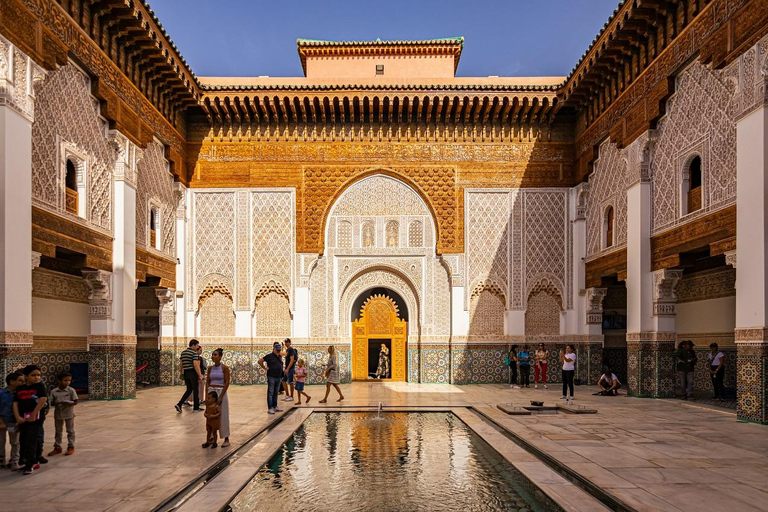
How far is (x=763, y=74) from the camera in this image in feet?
19.5

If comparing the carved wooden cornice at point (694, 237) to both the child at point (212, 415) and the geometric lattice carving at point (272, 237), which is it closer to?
the child at point (212, 415)

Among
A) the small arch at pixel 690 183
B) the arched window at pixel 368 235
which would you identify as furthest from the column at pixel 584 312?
the arched window at pixel 368 235

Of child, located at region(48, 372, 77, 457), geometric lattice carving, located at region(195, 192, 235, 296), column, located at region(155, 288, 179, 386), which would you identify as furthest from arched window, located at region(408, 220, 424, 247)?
child, located at region(48, 372, 77, 457)

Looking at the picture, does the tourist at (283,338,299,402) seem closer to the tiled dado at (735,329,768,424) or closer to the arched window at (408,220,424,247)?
the arched window at (408,220,424,247)

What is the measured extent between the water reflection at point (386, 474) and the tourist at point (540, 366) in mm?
4329

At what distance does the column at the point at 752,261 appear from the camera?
233 inches

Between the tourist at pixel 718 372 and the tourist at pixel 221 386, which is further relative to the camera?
the tourist at pixel 718 372

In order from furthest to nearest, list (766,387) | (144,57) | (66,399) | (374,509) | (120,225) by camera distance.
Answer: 1. (144,57)
2. (120,225)
3. (766,387)
4. (66,399)
5. (374,509)

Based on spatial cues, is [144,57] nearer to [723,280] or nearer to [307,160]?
[307,160]

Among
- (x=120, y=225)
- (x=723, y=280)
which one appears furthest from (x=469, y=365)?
(x=120, y=225)

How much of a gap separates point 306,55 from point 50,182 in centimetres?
748

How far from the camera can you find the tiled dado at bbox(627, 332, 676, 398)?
27.7 ft

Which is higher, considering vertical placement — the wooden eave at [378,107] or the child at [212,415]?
the wooden eave at [378,107]

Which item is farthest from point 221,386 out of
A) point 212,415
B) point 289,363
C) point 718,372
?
point 718,372
